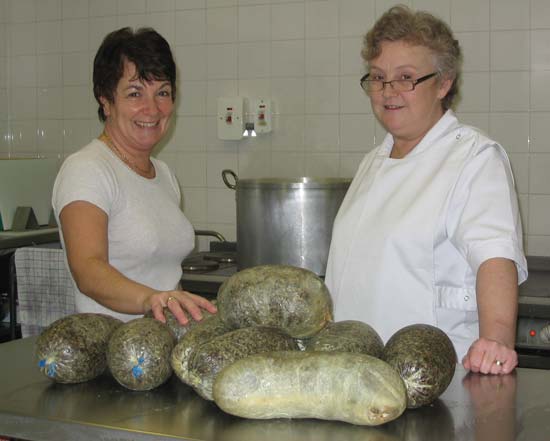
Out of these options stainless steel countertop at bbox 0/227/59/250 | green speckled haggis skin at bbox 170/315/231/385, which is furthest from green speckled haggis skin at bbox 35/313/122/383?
stainless steel countertop at bbox 0/227/59/250

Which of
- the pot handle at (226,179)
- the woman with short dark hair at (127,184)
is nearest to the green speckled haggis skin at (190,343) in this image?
the woman with short dark hair at (127,184)

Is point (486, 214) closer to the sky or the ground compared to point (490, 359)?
closer to the sky

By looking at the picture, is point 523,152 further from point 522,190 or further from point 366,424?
point 366,424

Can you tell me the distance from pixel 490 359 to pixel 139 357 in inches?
20.7

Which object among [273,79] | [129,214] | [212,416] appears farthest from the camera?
[273,79]

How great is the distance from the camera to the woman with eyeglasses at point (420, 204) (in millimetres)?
1504

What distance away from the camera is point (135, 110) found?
1.76 meters

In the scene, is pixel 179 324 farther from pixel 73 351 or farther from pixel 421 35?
pixel 421 35

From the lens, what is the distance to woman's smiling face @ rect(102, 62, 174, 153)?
1.75m

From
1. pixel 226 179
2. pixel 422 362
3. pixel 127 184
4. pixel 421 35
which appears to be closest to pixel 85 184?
pixel 127 184

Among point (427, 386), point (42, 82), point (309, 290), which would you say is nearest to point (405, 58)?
point (309, 290)

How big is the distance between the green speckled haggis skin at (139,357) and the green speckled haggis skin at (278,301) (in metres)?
0.11

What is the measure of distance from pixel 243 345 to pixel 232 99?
2.39 meters

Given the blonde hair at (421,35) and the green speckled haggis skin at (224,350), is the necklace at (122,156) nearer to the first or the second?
the blonde hair at (421,35)
